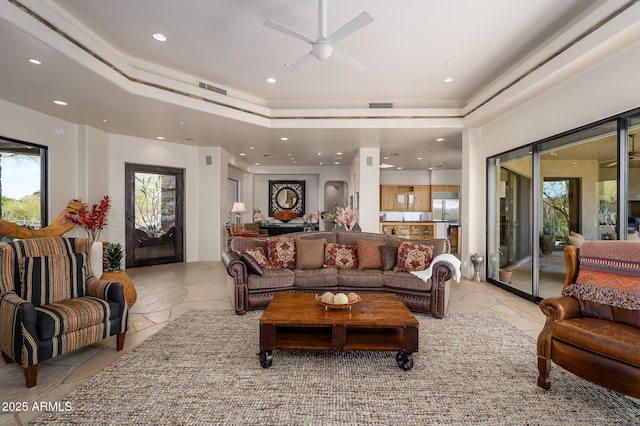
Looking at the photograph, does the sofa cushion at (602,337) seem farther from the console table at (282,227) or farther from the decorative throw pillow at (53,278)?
the console table at (282,227)

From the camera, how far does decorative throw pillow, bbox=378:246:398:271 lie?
423 cm

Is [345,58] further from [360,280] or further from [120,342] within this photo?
[120,342]

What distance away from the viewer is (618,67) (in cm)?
310

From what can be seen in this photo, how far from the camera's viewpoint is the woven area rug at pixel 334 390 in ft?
6.24

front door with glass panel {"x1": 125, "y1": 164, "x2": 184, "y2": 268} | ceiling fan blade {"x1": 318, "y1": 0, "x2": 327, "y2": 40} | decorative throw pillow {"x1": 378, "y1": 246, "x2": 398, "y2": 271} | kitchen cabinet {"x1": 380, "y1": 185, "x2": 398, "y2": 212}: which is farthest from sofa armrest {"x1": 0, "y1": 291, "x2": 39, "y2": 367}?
kitchen cabinet {"x1": 380, "y1": 185, "x2": 398, "y2": 212}

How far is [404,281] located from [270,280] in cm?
172

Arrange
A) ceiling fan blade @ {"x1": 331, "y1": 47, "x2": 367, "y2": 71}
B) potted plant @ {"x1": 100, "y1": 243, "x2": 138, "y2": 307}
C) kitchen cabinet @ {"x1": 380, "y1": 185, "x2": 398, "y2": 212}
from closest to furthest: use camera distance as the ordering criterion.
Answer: ceiling fan blade @ {"x1": 331, "y1": 47, "x2": 367, "y2": 71} < potted plant @ {"x1": 100, "y1": 243, "x2": 138, "y2": 307} < kitchen cabinet @ {"x1": 380, "y1": 185, "x2": 398, "y2": 212}

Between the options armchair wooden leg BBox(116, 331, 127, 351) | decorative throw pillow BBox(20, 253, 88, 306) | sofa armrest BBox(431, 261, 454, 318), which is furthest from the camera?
sofa armrest BBox(431, 261, 454, 318)

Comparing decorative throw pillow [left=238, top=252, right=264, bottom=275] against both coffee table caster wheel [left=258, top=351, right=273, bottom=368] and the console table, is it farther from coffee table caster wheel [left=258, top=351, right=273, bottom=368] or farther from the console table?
the console table

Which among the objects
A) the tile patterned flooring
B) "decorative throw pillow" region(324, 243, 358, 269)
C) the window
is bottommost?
the tile patterned flooring

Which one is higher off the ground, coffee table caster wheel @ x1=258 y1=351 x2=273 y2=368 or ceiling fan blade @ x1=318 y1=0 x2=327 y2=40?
ceiling fan blade @ x1=318 y1=0 x2=327 y2=40

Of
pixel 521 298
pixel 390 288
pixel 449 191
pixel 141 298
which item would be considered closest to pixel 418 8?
pixel 390 288

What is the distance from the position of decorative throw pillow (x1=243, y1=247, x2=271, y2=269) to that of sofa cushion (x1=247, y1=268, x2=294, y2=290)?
18cm

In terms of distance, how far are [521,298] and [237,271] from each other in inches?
167
